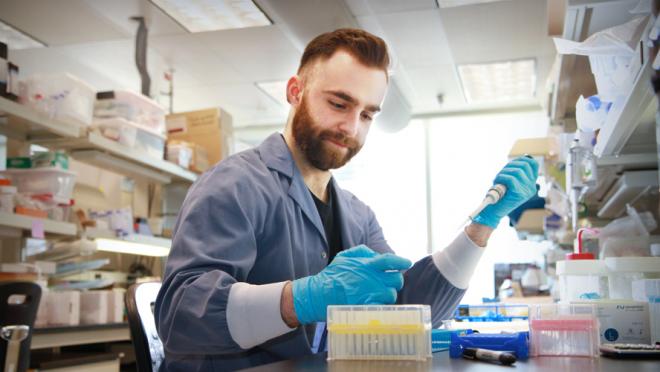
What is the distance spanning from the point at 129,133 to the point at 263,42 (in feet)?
4.84

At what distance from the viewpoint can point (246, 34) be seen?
4812 millimetres

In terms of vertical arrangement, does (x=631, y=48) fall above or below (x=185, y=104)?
below

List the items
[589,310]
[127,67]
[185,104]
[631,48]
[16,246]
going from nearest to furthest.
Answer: [589,310]
[631,48]
[16,246]
[127,67]
[185,104]

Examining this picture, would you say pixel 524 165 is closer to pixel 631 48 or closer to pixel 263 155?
pixel 631 48

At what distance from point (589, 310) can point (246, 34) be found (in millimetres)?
3962

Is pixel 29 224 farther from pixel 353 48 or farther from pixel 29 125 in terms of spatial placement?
pixel 353 48

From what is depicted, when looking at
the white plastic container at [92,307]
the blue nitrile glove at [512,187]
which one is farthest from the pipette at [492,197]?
the white plastic container at [92,307]

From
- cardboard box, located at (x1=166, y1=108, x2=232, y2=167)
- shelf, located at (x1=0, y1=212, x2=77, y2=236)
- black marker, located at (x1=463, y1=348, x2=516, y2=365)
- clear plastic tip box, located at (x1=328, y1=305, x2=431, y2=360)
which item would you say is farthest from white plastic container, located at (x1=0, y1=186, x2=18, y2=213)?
black marker, located at (x1=463, y1=348, x2=516, y2=365)

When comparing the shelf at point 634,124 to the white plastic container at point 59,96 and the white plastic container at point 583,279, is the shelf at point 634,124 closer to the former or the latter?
the white plastic container at point 583,279

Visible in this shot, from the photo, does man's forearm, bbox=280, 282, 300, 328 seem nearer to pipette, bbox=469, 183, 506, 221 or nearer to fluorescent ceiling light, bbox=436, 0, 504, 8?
pipette, bbox=469, 183, 506, 221

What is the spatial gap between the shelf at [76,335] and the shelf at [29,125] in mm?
973

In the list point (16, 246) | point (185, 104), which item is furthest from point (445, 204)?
point (16, 246)

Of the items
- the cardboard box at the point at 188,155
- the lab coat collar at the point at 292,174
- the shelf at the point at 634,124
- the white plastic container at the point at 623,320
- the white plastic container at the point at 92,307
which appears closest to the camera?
the white plastic container at the point at 623,320

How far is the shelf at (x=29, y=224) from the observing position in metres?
2.96
